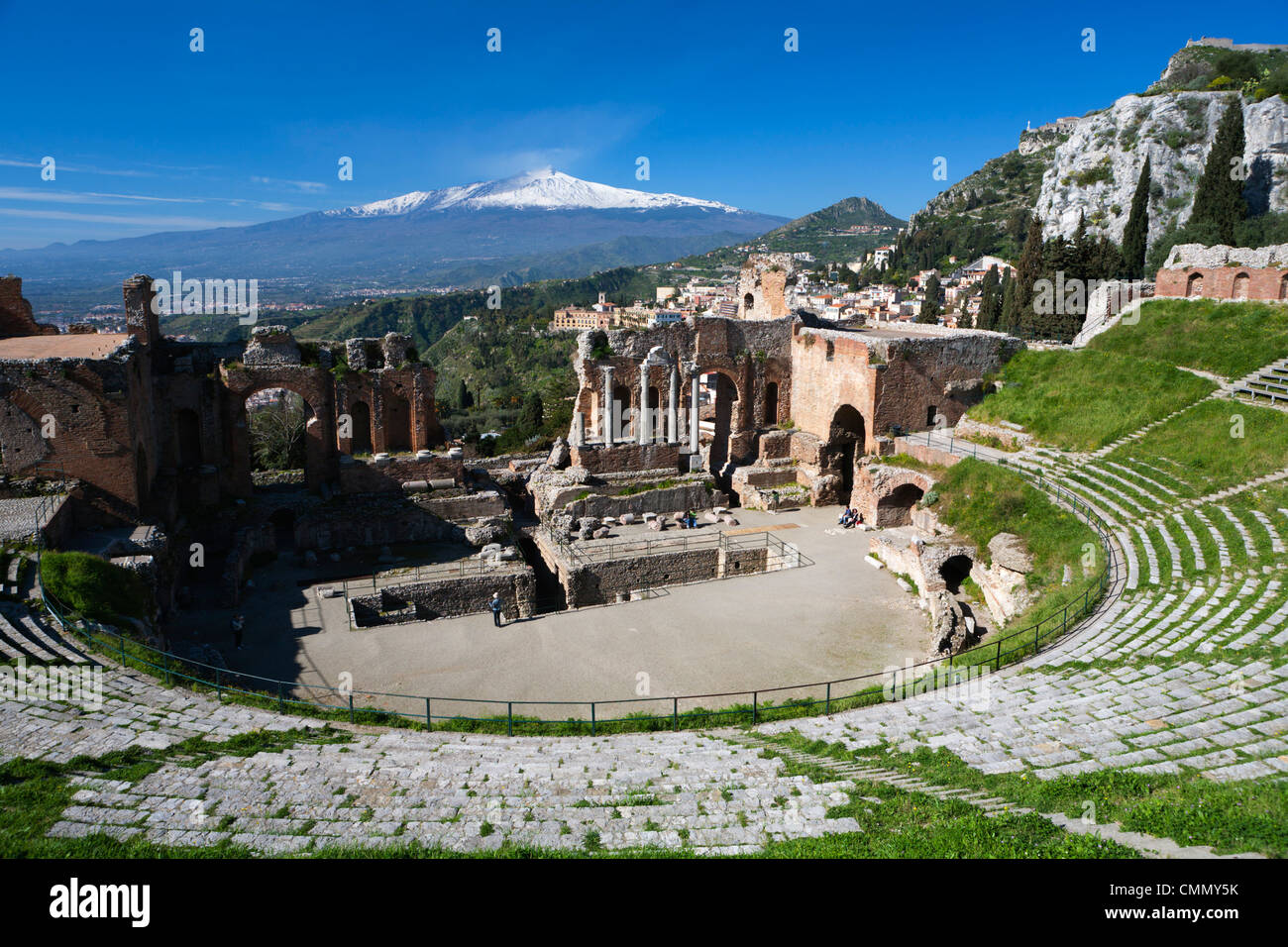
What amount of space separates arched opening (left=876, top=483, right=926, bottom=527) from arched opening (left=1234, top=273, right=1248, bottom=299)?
1499 cm

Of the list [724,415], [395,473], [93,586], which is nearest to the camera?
[93,586]

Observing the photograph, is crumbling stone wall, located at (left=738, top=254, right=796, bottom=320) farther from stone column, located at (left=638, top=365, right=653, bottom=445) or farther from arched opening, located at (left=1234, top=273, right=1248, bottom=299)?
arched opening, located at (left=1234, top=273, right=1248, bottom=299)

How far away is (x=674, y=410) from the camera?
3166cm

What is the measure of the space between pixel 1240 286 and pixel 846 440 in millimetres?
15583

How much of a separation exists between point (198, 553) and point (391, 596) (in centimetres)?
653

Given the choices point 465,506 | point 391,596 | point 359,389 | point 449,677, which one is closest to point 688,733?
point 449,677

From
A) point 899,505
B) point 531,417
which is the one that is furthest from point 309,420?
point 531,417

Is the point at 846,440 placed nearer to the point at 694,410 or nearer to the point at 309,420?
the point at 694,410

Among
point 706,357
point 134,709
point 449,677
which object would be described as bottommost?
point 449,677

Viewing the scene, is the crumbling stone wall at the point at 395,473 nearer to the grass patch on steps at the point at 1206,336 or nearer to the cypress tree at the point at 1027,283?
the grass patch on steps at the point at 1206,336
